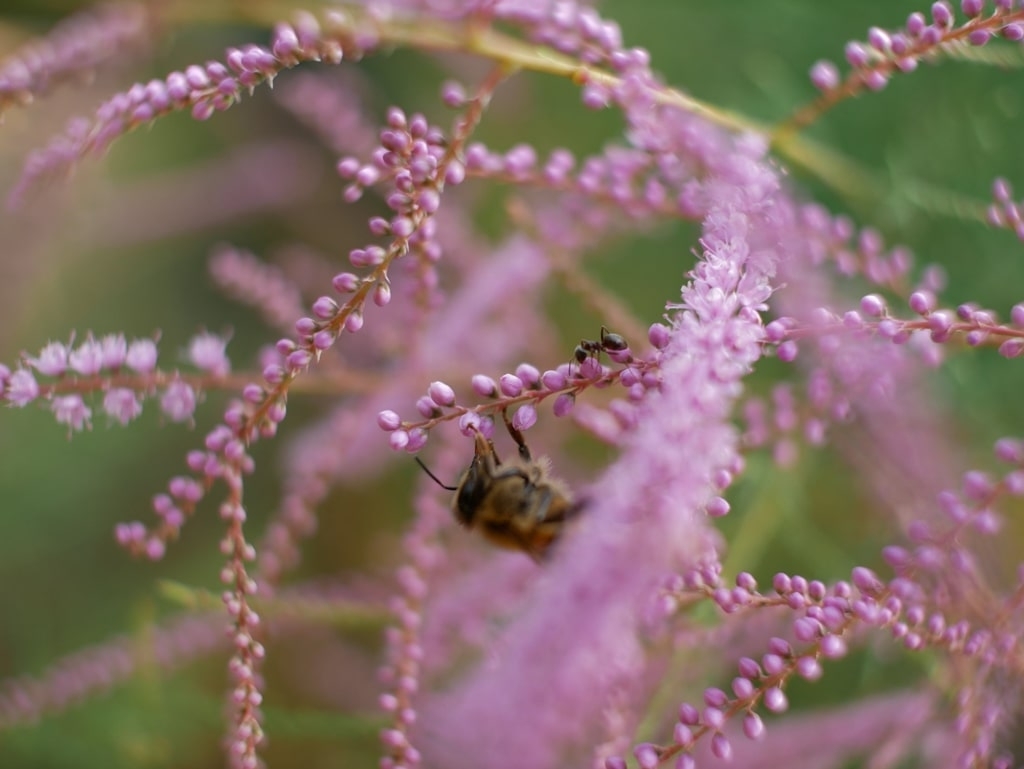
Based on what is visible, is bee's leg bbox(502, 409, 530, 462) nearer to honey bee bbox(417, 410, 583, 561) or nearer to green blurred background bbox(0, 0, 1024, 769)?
honey bee bbox(417, 410, 583, 561)

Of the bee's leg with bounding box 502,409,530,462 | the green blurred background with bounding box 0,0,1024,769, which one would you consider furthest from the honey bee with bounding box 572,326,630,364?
the green blurred background with bounding box 0,0,1024,769

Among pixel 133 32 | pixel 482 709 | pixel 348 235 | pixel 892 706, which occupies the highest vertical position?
pixel 133 32

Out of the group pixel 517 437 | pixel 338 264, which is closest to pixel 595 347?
pixel 517 437

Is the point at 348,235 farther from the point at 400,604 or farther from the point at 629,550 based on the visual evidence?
the point at 629,550

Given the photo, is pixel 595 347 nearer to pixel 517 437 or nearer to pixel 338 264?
pixel 517 437

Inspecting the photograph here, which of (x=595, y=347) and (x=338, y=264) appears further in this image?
(x=338, y=264)

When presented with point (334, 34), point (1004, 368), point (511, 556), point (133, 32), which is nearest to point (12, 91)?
point (334, 34)
